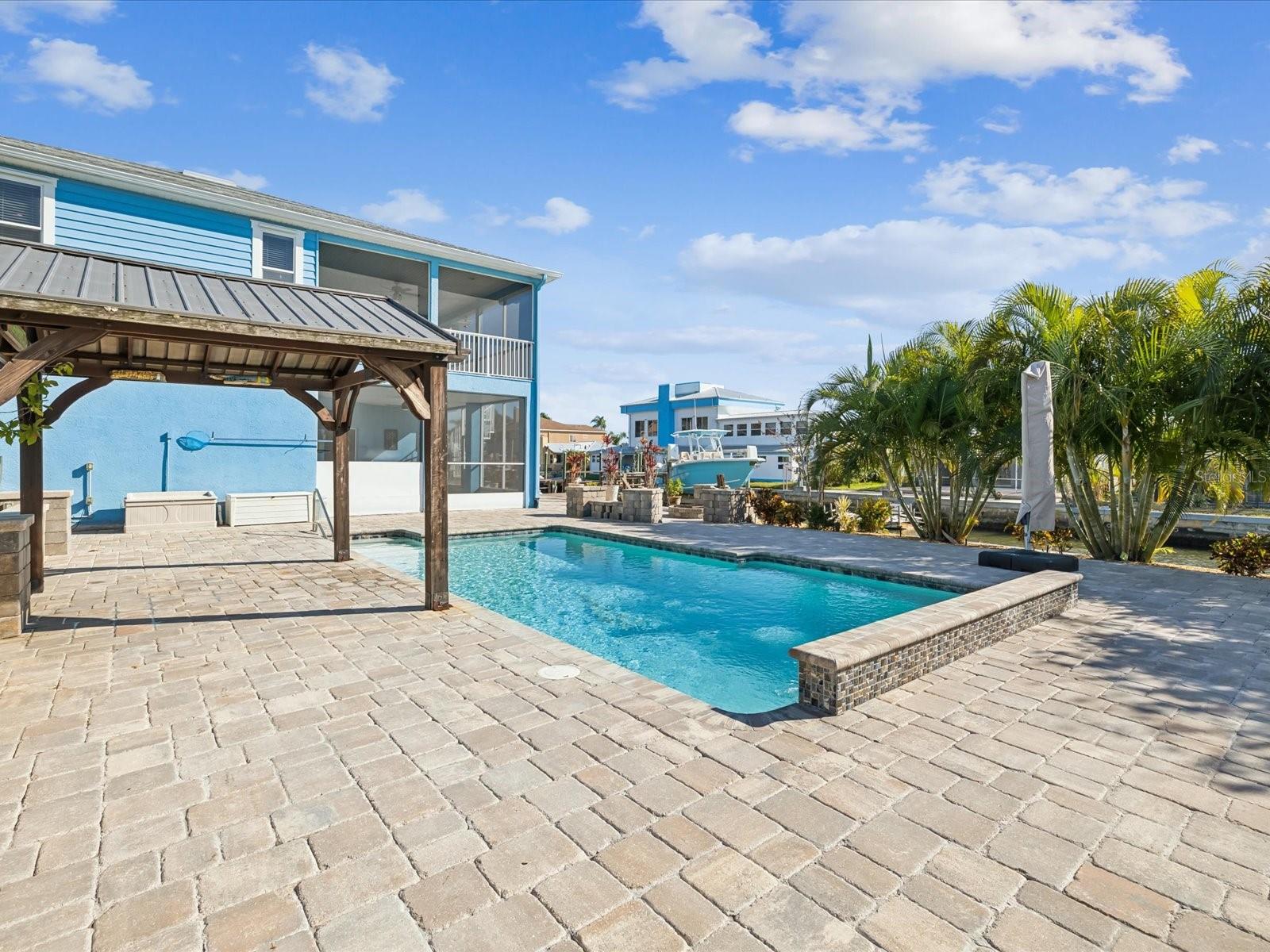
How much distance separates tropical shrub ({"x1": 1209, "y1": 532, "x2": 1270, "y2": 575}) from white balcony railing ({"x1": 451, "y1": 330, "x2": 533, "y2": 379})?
13.7 m

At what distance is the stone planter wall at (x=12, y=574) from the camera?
4.77 metres

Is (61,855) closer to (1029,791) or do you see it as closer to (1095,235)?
(1029,791)

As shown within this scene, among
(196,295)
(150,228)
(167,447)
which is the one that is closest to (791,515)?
(196,295)

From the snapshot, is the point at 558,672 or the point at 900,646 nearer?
the point at 900,646

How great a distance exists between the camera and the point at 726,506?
14.2 m

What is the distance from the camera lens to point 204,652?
466 cm

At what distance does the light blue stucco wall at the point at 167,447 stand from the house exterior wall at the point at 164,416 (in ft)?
0.05

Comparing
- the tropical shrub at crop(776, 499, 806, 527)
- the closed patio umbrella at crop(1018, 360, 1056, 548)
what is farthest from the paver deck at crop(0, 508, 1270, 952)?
the tropical shrub at crop(776, 499, 806, 527)

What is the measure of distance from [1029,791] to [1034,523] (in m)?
5.77

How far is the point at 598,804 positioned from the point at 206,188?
49.0 feet

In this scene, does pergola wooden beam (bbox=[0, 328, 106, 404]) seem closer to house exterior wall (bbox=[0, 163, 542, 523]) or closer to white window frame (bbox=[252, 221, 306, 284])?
house exterior wall (bbox=[0, 163, 542, 523])

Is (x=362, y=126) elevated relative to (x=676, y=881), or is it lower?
elevated

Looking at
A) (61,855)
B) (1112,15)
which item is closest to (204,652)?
(61,855)

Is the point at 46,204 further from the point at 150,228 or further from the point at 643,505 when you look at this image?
the point at 643,505
